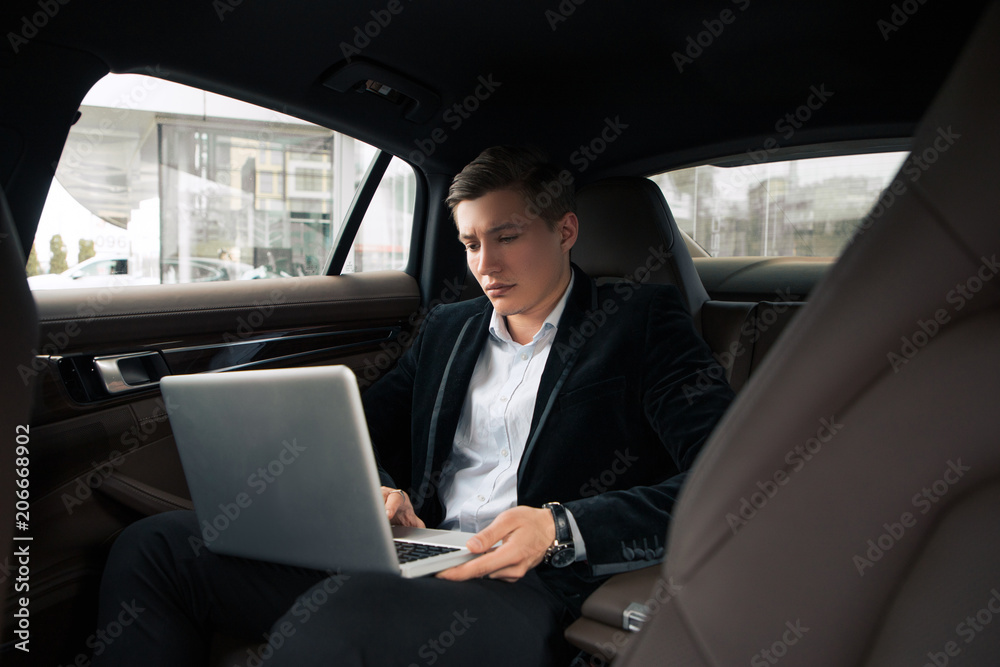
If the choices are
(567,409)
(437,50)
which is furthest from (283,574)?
(437,50)

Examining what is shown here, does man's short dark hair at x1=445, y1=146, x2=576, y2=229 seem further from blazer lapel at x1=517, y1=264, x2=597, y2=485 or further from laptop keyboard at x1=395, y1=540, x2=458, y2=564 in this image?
laptop keyboard at x1=395, y1=540, x2=458, y2=564

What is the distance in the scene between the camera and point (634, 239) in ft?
6.34

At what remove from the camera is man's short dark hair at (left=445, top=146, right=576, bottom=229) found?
5.32 ft

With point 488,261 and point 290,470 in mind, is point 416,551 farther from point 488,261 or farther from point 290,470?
point 488,261

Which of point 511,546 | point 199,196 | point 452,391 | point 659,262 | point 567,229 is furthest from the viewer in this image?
point 199,196

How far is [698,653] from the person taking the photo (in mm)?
487

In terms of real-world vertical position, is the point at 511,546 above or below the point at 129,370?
below

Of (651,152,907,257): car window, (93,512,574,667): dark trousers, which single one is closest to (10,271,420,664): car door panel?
(93,512,574,667): dark trousers

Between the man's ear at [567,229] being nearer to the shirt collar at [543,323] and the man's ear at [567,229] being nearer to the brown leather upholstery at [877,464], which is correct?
the shirt collar at [543,323]

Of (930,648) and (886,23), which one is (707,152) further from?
(930,648)

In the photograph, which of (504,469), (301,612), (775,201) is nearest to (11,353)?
(301,612)

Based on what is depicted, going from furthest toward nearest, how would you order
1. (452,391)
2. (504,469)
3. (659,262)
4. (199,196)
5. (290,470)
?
(199,196) < (659,262) < (452,391) < (504,469) < (290,470)

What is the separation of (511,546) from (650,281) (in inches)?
38.4

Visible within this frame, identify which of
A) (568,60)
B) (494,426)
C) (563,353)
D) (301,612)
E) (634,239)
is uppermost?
(568,60)
